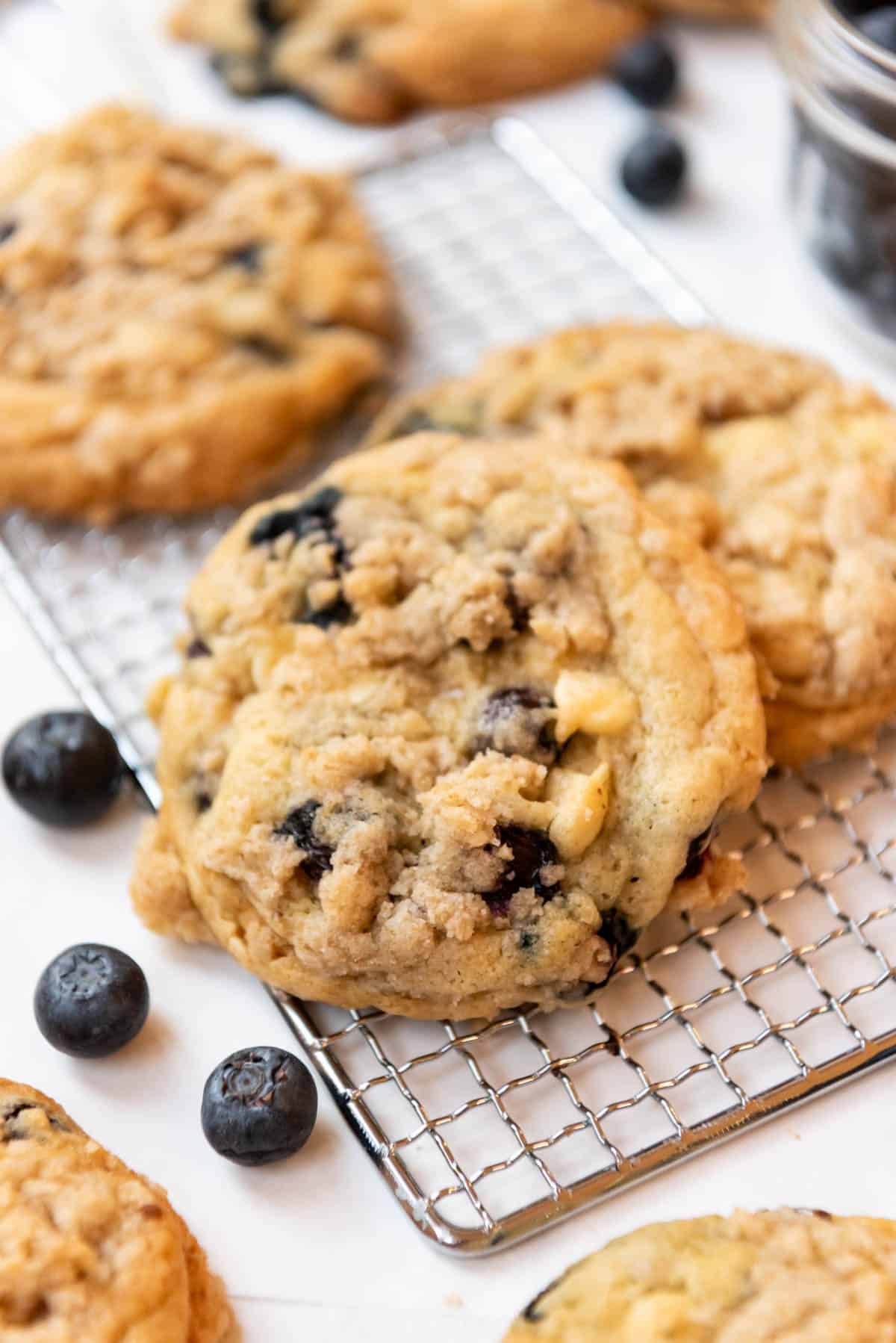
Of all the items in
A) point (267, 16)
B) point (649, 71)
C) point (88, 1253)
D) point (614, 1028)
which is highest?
point (267, 16)

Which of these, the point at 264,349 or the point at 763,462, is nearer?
the point at 763,462

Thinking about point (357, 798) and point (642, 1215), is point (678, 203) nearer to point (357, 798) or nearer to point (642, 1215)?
point (357, 798)

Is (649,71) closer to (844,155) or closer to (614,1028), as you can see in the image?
(844,155)

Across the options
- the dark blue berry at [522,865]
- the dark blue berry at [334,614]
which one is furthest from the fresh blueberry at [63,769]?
the dark blue berry at [522,865]

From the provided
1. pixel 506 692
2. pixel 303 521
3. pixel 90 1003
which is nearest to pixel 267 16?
pixel 303 521

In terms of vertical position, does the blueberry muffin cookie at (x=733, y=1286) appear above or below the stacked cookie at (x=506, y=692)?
below

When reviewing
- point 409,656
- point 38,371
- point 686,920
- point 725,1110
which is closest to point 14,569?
point 38,371

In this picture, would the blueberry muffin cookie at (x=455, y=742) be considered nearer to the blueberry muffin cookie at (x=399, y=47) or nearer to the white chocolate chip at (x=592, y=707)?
the white chocolate chip at (x=592, y=707)
